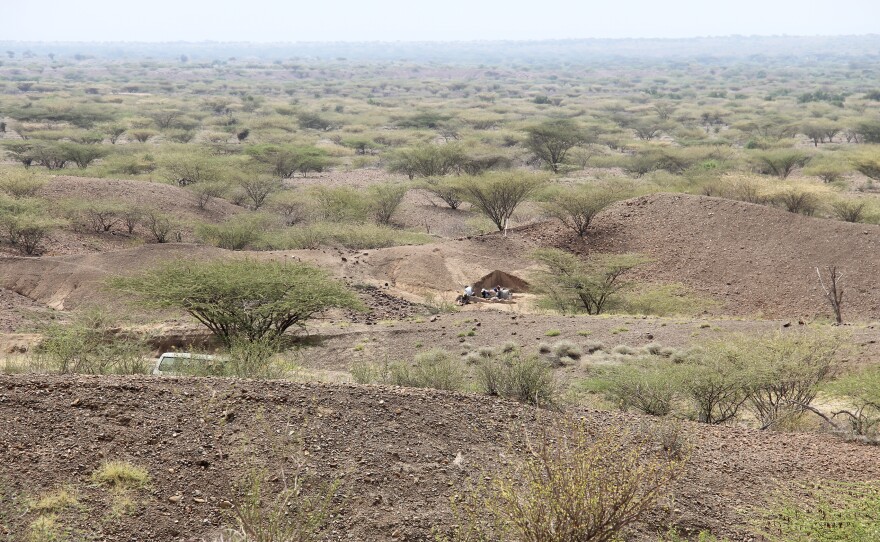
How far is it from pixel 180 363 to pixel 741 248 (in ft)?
71.9

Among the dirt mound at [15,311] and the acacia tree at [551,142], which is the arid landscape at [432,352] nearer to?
the dirt mound at [15,311]

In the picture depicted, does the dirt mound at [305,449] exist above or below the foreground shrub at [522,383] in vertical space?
above

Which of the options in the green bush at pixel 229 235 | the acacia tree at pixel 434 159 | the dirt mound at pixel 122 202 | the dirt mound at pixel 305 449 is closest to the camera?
the dirt mound at pixel 305 449

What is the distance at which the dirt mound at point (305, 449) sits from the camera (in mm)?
7020

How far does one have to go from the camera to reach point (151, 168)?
47.2 meters

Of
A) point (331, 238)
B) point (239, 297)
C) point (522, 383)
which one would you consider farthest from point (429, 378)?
point (331, 238)

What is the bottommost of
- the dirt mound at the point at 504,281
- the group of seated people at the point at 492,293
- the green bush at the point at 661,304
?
the dirt mound at the point at 504,281

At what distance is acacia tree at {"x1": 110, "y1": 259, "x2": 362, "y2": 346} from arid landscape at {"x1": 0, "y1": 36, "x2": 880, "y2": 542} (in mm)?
80

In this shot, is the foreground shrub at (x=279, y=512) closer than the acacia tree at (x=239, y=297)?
Yes

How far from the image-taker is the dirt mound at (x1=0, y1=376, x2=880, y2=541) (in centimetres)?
702

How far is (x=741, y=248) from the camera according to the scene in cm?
2881

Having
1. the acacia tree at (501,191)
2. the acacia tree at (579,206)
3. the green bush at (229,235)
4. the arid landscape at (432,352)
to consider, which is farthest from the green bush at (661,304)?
the green bush at (229,235)

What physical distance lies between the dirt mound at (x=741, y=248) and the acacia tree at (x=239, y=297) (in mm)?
14194

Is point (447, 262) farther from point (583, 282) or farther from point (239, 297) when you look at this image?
point (239, 297)
